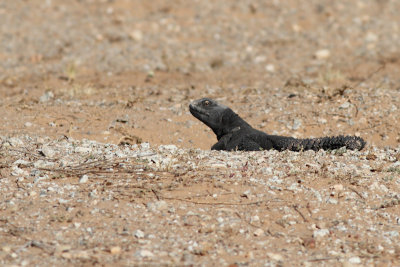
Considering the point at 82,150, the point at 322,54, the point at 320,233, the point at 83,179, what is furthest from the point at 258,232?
the point at 322,54

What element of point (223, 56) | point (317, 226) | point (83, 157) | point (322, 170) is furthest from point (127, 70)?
point (317, 226)

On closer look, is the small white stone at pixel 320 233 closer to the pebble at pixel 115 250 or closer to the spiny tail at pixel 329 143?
the pebble at pixel 115 250

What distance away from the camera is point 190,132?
31.6ft

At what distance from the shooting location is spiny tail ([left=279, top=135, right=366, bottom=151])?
7200 mm

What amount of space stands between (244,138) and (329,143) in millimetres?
1391

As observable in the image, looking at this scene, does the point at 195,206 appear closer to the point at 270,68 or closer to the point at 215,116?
the point at 215,116

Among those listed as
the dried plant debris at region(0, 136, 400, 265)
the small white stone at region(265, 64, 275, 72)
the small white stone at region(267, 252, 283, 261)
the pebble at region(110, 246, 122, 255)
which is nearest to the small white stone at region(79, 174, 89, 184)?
the dried plant debris at region(0, 136, 400, 265)

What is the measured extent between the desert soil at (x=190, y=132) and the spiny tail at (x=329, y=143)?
28cm

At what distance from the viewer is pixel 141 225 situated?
507 cm

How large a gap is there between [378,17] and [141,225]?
15.3m

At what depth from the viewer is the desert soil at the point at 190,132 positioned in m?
4.89

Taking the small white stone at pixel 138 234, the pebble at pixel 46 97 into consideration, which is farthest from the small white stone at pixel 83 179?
the pebble at pixel 46 97

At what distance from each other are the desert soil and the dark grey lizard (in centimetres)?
38

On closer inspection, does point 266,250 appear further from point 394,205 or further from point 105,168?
point 105,168
